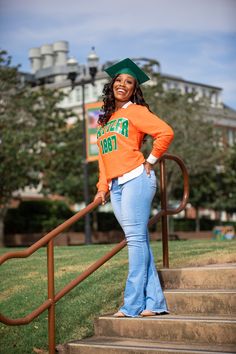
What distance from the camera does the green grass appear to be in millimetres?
6195

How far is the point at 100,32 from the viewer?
1178 cm

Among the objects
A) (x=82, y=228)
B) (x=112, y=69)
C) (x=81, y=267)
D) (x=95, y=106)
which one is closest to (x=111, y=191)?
(x=112, y=69)

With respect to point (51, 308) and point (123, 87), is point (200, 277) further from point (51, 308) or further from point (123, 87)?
point (123, 87)

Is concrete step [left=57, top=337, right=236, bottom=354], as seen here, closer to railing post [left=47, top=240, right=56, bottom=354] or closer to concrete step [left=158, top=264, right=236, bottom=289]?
railing post [left=47, top=240, right=56, bottom=354]

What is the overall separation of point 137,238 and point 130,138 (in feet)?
2.60

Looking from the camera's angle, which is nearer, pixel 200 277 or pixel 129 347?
pixel 129 347

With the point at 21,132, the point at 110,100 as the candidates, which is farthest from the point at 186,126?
the point at 110,100

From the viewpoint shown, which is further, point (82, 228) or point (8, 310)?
point (82, 228)

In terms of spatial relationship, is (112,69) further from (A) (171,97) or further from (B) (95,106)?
(A) (171,97)

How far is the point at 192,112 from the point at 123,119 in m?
31.8

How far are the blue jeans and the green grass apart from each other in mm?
547

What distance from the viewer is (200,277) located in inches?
254

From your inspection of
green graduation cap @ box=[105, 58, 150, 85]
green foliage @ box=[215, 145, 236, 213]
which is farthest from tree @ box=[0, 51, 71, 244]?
green graduation cap @ box=[105, 58, 150, 85]

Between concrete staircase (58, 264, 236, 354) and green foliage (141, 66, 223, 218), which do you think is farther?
green foliage (141, 66, 223, 218)
